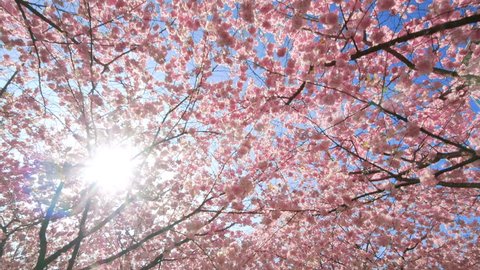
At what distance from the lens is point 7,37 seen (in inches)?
265

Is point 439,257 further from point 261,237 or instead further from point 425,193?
point 261,237

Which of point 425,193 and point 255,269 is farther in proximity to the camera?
point 255,269

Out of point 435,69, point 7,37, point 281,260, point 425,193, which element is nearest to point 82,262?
point 281,260

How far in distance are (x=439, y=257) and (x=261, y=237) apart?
7.40 m

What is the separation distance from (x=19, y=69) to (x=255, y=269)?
A: 464 inches

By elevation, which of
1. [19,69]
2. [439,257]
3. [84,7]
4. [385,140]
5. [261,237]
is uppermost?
[19,69]

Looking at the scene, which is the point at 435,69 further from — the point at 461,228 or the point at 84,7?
the point at 461,228

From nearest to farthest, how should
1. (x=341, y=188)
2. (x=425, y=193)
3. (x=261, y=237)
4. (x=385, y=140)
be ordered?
(x=385, y=140)
(x=341, y=188)
(x=425, y=193)
(x=261, y=237)

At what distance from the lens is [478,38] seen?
463cm

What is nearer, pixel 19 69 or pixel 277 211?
pixel 277 211

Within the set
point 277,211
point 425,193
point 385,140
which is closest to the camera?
point 385,140

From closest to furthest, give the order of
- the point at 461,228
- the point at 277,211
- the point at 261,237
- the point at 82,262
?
the point at 277,211 → the point at 461,228 → the point at 261,237 → the point at 82,262

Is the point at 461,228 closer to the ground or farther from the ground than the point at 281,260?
closer to the ground

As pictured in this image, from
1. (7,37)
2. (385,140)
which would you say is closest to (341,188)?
(385,140)
